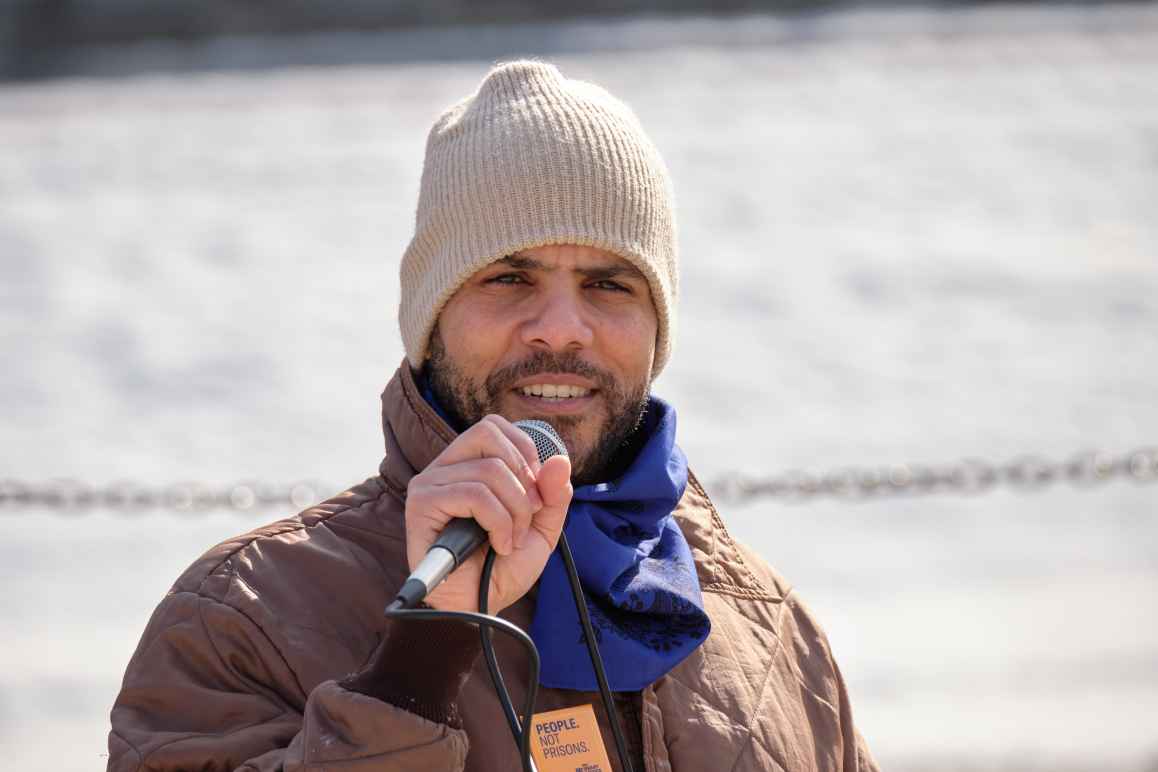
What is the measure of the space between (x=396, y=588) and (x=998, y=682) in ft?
12.1

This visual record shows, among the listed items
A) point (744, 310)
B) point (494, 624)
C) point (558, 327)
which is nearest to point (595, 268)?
point (558, 327)

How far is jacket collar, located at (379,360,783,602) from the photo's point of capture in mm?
2094

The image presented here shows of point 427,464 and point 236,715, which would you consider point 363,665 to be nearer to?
point 236,715

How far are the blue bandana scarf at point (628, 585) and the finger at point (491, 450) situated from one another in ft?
1.38

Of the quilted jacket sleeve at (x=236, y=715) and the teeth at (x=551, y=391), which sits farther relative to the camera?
the teeth at (x=551, y=391)

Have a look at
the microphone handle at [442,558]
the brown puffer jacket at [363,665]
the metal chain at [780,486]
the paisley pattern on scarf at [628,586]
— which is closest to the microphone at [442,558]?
the microphone handle at [442,558]

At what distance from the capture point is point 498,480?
63.9 inches

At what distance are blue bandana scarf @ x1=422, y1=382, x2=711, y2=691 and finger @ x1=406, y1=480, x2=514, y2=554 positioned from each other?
405 mm

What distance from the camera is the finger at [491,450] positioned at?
64.8 inches

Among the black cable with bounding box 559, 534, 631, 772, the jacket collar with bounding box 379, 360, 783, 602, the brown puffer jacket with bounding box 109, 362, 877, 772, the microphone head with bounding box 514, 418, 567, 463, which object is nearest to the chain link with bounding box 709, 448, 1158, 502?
the jacket collar with bounding box 379, 360, 783, 602

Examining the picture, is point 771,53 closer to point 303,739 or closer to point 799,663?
point 799,663

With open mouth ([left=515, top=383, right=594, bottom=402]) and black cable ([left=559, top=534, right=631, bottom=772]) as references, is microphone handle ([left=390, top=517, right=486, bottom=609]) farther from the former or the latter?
open mouth ([left=515, top=383, right=594, bottom=402])

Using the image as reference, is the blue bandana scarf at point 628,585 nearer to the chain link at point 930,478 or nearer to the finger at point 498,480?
the finger at point 498,480

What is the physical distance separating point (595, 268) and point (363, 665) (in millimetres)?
633
